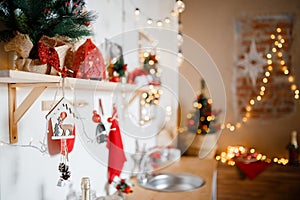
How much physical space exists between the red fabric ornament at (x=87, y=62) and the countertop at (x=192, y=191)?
0.72 metres

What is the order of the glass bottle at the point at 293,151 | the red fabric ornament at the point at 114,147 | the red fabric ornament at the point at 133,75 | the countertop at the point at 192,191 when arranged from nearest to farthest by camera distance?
the red fabric ornament at the point at 114,147, the countertop at the point at 192,191, the red fabric ornament at the point at 133,75, the glass bottle at the point at 293,151

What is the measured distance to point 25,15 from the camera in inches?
29.4

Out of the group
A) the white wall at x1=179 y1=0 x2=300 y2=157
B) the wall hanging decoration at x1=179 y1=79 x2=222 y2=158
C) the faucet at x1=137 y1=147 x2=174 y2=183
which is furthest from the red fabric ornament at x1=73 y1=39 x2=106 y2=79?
the white wall at x1=179 y1=0 x2=300 y2=157

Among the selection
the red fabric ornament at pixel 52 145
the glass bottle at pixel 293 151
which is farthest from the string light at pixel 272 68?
the red fabric ornament at pixel 52 145

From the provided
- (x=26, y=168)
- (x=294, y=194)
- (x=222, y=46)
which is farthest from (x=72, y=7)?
(x=294, y=194)

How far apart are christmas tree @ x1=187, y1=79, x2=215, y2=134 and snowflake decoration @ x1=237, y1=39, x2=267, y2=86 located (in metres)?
0.45

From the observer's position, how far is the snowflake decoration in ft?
9.14

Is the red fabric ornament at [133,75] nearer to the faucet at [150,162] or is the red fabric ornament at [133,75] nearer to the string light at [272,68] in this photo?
the faucet at [150,162]

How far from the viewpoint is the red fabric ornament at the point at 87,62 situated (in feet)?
3.30

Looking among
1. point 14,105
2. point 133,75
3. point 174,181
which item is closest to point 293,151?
point 174,181

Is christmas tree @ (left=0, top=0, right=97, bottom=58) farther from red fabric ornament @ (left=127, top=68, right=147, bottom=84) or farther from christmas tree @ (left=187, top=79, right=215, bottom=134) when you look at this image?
christmas tree @ (left=187, top=79, right=215, bottom=134)

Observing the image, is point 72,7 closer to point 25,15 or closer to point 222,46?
point 25,15

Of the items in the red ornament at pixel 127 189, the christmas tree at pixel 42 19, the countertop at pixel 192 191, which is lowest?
the countertop at pixel 192 191

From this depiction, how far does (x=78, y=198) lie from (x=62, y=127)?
1.36 feet
